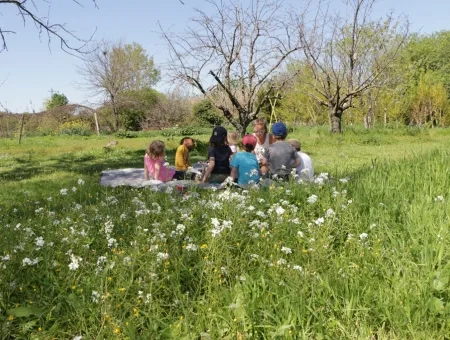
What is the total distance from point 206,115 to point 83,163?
25.6 meters

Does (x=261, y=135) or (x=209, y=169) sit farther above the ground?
(x=261, y=135)

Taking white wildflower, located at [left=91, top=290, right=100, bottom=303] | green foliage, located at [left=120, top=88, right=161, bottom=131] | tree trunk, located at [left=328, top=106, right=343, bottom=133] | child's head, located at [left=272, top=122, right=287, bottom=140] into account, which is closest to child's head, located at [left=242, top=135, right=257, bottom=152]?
child's head, located at [left=272, top=122, right=287, bottom=140]

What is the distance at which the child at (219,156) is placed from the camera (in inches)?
280

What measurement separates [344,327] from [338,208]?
1.70 m

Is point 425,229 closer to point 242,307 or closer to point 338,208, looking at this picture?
point 338,208

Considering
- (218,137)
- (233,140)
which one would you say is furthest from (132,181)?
(233,140)

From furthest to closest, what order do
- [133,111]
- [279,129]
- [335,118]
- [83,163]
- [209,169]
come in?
[133,111], [335,118], [83,163], [209,169], [279,129]

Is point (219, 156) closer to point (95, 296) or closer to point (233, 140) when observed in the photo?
point (233, 140)

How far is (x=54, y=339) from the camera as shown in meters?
2.42

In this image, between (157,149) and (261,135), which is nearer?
(157,149)

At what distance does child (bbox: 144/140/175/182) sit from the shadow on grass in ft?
6.92

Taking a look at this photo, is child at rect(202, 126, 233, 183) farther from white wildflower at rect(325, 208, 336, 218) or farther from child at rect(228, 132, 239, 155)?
white wildflower at rect(325, 208, 336, 218)

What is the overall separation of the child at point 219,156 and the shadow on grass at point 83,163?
129 inches

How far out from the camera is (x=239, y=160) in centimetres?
626
